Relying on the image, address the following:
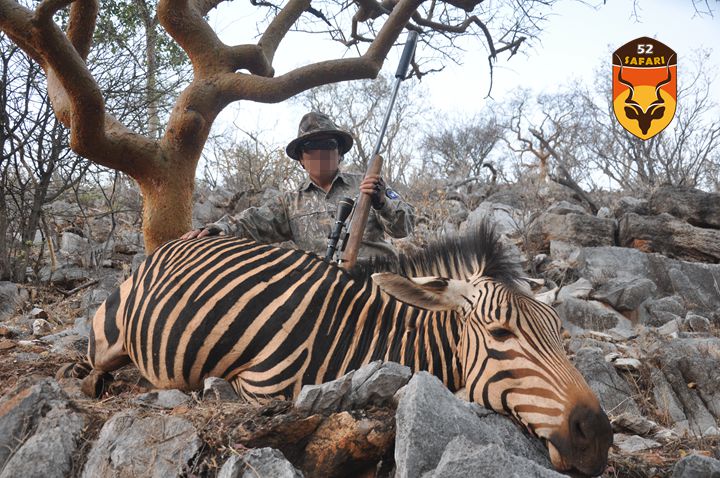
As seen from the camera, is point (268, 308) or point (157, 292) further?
point (157, 292)

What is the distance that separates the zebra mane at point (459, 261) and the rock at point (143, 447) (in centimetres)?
139

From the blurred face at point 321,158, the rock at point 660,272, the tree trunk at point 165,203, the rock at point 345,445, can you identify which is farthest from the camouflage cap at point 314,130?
the rock at point 660,272

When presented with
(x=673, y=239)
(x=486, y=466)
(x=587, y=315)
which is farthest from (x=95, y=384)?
(x=673, y=239)

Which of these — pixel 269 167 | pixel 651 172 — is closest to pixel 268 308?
pixel 269 167

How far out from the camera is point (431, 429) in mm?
1805

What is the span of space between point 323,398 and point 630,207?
12.5m

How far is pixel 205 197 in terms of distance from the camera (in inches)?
487

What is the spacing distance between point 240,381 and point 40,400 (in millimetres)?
884

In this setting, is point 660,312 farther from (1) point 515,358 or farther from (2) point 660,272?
(1) point 515,358

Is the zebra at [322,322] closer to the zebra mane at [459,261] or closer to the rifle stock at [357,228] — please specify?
the zebra mane at [459,261]

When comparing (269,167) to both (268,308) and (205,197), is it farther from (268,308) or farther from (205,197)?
(268,308)

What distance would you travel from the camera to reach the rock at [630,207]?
41.4ft

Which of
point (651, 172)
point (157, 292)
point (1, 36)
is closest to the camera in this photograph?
point (157, 292)

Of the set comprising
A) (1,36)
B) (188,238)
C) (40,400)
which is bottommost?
(40,400)
